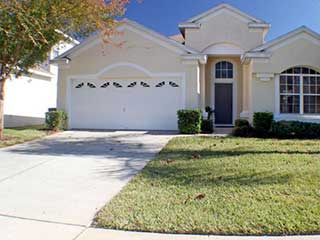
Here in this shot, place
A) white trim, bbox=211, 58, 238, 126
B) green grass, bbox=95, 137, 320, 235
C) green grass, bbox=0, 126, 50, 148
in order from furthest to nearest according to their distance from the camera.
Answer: white trim, bbox=211, 58, 238, 126
green grass, bbox=0, 126, 50, 148
green grass, bbox=95, 137, 320, 235

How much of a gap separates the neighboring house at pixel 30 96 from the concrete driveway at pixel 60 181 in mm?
8017

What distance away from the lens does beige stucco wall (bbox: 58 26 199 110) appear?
662 inches

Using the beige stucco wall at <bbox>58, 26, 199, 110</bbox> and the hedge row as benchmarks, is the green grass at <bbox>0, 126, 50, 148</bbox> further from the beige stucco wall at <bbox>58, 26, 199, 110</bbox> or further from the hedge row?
the hedge row

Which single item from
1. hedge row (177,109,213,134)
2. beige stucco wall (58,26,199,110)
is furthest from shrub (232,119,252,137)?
beige stucco wall (58,26,199,110)

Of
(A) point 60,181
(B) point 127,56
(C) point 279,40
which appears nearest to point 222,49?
(C) point 279,40

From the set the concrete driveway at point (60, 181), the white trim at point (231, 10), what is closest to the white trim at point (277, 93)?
the white trim at point (231, 10)

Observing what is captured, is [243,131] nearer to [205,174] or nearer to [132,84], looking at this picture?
[132,84]

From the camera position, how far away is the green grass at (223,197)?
4512 mm

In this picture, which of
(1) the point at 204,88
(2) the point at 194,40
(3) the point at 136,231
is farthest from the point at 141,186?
(2) the point at 194,40

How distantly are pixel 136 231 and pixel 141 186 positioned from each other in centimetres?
197

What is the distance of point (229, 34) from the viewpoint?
64.5ft

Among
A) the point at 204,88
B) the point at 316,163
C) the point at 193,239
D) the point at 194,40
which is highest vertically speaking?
the point at 194,40

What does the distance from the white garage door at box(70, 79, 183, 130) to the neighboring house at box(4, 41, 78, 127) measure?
10.1 ft

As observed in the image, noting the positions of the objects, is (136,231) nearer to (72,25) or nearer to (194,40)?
(72,25)
